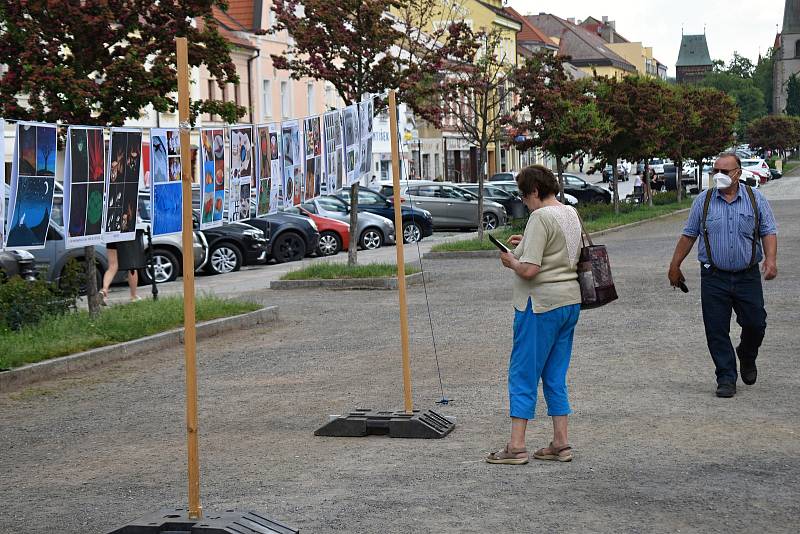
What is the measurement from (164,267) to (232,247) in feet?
8.59

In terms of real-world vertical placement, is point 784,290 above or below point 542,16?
below

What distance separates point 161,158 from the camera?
12.9 metres

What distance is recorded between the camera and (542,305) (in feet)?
23.8

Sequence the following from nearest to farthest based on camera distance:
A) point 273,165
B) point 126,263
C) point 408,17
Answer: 1. point 273,165
2. point 126,263
3. point 408,17

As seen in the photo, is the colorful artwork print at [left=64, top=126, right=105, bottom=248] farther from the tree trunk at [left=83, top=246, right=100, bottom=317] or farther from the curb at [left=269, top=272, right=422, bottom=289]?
the curb at [left=269, top=272, right=422, bottom=289]

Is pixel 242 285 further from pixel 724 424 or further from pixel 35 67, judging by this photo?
pixel 724 424

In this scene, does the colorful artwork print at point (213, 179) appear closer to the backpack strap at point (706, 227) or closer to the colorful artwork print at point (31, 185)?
the colorful artwork print at point (31, 185)

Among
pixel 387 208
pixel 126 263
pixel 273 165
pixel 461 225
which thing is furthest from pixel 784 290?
pixel 461 225

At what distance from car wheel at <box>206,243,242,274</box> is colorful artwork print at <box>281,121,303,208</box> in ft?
40.3

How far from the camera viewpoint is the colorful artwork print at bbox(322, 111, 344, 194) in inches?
520

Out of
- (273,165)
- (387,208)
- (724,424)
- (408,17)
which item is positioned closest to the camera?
(724,424)

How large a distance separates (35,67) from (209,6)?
2.20m

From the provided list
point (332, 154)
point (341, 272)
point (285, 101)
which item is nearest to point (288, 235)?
point (341, 272)

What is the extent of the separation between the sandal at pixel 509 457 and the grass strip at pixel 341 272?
13.2 m
